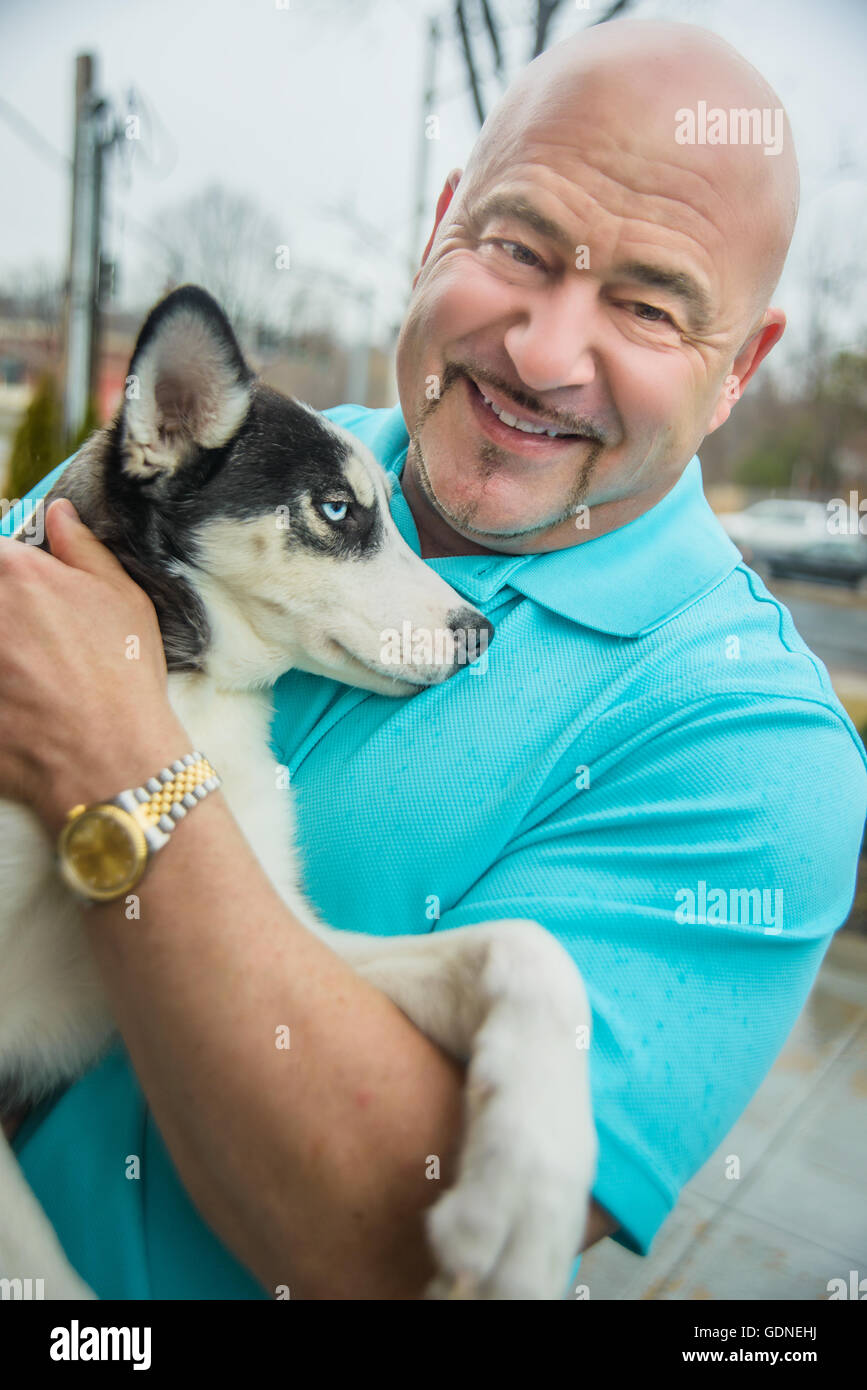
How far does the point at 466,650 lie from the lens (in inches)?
52.5

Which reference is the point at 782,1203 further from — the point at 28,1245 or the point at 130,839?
the point at 130,839

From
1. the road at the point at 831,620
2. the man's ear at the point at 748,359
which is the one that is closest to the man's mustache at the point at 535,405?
the man's ear at the point at 748,359

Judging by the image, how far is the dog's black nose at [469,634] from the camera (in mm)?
1327

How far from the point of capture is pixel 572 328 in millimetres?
1255

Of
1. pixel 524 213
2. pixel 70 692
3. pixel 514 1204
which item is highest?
pixel 524 213

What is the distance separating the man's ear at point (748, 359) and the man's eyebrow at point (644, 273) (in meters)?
0.18

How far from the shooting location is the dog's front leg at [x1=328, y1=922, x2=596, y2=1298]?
32.7 inches

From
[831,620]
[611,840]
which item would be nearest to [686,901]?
[611,840]

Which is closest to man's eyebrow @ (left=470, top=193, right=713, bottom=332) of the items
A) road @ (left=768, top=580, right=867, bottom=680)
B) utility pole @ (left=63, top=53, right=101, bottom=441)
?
utility pole @ (left=63, top=53, right=101, bottom=441)

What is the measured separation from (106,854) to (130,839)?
1.3 inches

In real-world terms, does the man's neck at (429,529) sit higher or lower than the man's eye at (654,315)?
lower

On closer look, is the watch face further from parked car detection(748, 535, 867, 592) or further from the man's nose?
Answer: parked car detection(748, 535, 867, 592)

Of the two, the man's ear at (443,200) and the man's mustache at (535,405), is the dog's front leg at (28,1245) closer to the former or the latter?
the man's mustache at (535,405)
